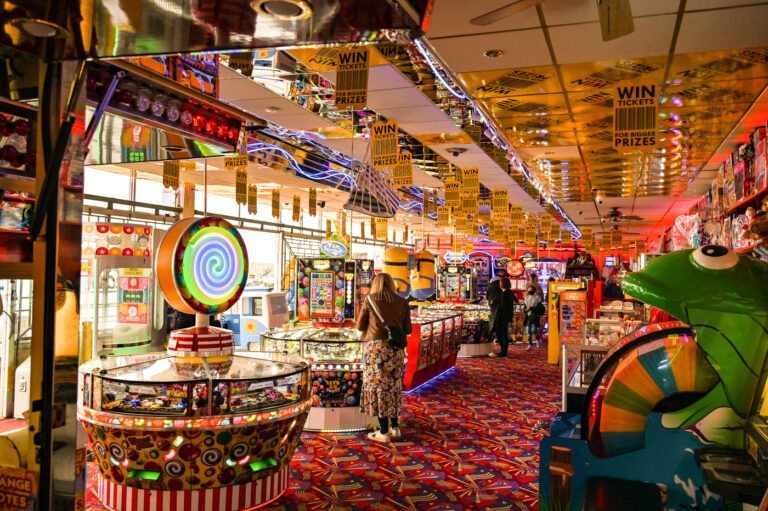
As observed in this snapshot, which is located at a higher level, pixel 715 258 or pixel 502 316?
pixel 715 258

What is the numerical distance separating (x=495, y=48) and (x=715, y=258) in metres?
2.77

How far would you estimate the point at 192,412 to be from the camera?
3762 millimetres

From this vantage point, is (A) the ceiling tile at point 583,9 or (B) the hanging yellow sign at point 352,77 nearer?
(A) the ceiling tile at point 583,9

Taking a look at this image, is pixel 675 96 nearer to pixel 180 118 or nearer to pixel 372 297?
pixel 372 297

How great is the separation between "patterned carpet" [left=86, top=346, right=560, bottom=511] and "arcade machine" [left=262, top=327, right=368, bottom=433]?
209 mm

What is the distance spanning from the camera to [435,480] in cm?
488

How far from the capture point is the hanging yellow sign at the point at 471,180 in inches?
373

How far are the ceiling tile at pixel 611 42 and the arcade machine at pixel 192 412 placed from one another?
269 cm

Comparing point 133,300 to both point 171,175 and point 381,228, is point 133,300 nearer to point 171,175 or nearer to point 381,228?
point 171,175

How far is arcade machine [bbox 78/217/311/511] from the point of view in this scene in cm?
376

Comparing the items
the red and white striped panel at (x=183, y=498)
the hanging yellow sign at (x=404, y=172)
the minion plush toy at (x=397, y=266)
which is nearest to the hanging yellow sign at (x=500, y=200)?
the minion plush toy at (x=397, y=266)

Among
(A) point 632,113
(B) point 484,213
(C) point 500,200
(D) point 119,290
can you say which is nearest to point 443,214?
(C) point 500,200

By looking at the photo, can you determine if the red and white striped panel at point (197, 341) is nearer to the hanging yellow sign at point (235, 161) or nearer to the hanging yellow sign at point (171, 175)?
the hanging yellow sign at point (171, 175)

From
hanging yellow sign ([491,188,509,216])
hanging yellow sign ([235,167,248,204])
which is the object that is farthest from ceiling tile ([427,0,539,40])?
hanging yellow sign ([491,188,509,216])
